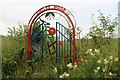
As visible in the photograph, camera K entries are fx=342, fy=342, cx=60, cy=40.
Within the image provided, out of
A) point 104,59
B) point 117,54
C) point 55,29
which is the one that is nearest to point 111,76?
point 104,59

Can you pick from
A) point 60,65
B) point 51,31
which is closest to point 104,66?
point 60,65

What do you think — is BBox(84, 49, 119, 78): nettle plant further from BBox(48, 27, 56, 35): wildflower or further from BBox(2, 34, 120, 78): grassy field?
BBox(48, 27, 56, 35): wildflower

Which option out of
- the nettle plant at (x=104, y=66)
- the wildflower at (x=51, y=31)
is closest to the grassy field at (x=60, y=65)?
the nettle plant at (x=104, y=66)

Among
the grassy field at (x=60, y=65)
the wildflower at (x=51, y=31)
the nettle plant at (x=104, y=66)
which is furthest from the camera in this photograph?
the wildflower at (x=51, y=31)

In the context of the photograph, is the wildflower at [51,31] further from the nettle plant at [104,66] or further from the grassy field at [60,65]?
the nettle plant at [104,66]

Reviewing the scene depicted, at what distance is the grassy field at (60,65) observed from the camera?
20.3 ft

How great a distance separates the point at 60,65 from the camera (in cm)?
744

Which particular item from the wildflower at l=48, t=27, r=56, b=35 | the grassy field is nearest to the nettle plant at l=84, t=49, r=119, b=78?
the grassy field

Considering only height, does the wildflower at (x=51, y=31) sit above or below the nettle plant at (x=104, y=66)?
above

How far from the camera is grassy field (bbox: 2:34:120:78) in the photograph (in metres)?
6.20

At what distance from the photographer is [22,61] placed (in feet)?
25.6

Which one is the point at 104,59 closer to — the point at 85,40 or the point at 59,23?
the point at 59,23

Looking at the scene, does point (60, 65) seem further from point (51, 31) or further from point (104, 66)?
point (104, 66)

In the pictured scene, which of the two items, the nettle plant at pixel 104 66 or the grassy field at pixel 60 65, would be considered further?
the grassy field at pixel 60 65
